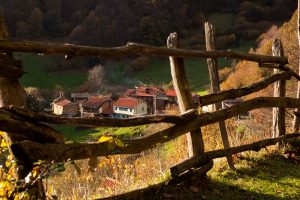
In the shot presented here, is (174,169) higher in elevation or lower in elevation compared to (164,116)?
lower

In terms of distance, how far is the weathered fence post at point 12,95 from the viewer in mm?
2689

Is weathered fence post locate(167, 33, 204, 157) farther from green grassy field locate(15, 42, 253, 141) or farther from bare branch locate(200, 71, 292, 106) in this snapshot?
green grassy field locate(15, 42, 253, 141)

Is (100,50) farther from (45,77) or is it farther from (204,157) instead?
(45,77)

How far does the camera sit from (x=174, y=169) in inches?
148

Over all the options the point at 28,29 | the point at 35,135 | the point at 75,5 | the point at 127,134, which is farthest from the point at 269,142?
the point at 75,5

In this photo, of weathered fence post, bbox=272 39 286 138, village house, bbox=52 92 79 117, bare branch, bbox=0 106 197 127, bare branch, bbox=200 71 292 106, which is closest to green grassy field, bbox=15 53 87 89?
village house, bbox=52 92 79 117

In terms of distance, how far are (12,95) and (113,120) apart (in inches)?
31.3

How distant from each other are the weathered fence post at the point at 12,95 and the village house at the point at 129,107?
42.2m

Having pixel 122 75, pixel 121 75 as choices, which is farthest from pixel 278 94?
pixel 122 75

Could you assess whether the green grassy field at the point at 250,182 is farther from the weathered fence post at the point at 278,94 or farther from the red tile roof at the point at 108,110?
→ the red tile roof at the point at 108,110

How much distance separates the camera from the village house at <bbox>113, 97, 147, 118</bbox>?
149 feet

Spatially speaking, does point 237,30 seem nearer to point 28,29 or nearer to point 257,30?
point 257,30

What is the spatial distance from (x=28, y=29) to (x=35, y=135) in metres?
72.8

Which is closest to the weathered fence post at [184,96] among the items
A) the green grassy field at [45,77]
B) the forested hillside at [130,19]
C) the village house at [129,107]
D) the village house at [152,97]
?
the village house at [152,97]
